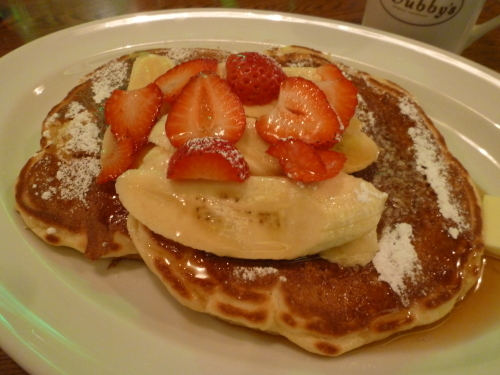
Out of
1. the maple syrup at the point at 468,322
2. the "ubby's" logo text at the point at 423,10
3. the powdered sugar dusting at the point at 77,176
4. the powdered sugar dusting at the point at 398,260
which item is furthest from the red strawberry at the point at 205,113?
the "ubby's" logo text at the point at 423,10

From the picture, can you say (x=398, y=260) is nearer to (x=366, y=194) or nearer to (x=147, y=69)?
(x=366, y=194)

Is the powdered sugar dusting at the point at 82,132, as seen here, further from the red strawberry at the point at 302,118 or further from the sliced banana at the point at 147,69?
the red strawberry at the point at 302,118

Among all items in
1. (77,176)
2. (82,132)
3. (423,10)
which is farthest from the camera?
(423,10)

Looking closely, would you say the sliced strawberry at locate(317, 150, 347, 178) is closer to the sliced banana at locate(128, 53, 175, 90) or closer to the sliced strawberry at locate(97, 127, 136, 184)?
the sliced strawberry at locate(97, 127, 136, 184)

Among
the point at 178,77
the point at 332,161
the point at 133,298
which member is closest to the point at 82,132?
the point at 178,77

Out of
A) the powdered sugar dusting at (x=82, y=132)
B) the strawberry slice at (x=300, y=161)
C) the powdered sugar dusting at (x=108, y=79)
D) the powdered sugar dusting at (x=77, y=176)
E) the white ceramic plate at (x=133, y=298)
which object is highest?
the strawberry slice at (x=300, y=161)

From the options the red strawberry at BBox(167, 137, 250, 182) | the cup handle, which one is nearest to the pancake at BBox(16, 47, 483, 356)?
the red strawberry at BBox(167, 137, 250, 182)

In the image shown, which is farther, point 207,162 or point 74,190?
point 74,190
